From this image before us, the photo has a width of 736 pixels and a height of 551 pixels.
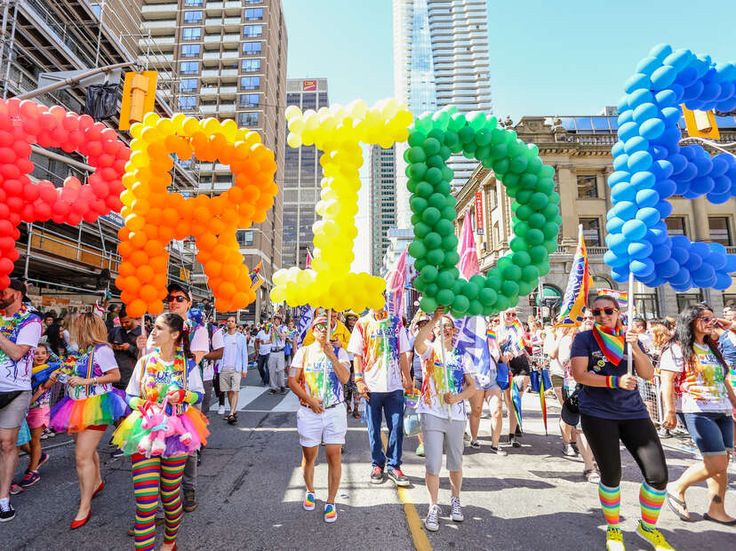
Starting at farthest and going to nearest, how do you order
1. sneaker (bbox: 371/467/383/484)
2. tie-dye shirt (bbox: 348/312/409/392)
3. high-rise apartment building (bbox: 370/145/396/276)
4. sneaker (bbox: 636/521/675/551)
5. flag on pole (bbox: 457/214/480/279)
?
high-rise apartment building (bbox: 370/145/396/276), flag on pole (bbox: 457/214/480/279), tie-dye shirt (bbox: 348/312/409/392), sneaker (bbox: 371/467/383/484), sneaker (bbox: 636/521/675/551)

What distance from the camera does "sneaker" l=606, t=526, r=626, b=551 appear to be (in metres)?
3.12

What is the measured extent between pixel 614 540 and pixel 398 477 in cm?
219

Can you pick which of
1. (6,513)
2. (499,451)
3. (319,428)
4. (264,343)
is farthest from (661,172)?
(264,343)

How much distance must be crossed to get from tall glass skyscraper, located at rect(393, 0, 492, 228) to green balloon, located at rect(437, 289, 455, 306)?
102 metres

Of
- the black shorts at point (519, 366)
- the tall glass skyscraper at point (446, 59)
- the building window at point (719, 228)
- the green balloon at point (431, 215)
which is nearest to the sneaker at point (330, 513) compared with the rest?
the green balloon at point (431, 215)

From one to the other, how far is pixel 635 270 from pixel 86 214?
6015 millimetres

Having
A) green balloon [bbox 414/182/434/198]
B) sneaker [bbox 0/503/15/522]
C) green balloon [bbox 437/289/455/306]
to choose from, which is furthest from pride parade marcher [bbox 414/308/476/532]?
sneaker [bbox 0/503/15/522]

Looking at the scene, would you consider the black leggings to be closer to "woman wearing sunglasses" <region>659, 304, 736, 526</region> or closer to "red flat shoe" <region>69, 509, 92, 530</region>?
"woman wearing sunglasses" <region>659, 304, 736, 526</region>

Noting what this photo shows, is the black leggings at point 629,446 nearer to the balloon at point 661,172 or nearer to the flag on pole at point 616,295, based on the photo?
the flag on pole at point 616,295

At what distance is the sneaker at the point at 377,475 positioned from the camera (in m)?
4.68

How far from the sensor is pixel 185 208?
4.50 m

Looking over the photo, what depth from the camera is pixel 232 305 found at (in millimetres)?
4363

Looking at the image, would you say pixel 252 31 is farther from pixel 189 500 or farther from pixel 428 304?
pixel 189 500

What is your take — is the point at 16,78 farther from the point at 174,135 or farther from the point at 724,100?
the point at 724,100
